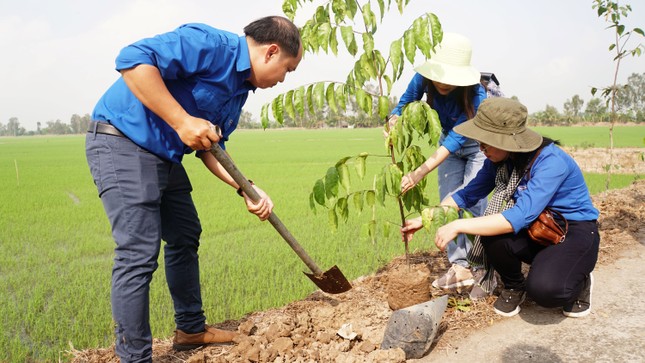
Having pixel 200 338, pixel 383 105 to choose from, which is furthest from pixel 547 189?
pixel 200 338

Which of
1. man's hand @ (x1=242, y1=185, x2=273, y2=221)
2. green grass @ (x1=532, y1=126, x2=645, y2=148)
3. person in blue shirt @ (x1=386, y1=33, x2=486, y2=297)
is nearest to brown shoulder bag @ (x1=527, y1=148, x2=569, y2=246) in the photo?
person in blue shirt @ (x1=386, y1=33, x2=486, y2=297)

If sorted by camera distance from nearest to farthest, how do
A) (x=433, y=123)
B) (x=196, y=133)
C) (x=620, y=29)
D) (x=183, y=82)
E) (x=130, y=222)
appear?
(x=196, y=133) → (x=130, y=222) → (x=183, y=82) → (x=433, y=123) → (x=620, y=29)

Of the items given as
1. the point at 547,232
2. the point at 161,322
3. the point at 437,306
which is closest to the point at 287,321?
the point at 437,306

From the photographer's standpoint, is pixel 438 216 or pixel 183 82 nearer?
pixel 183 82

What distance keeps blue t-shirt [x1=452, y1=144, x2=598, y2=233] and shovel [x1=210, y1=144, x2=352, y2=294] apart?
1140mm

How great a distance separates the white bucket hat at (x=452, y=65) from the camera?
3.01m

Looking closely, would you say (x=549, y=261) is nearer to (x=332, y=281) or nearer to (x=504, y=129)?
(x=504, y=129)

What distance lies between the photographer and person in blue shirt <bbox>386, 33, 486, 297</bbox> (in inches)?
119

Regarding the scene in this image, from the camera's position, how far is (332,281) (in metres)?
3.12

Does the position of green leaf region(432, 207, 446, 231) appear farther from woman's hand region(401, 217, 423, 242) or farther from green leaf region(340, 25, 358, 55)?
green leaf region(340, 25, 358, 55)

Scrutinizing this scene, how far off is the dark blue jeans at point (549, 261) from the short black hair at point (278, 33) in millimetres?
1645

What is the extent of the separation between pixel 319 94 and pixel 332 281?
1252 millimetres

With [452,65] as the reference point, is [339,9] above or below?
above

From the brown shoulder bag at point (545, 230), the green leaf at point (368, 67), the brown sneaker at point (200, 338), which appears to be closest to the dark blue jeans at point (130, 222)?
the brown sneaker at point (200, 338)
